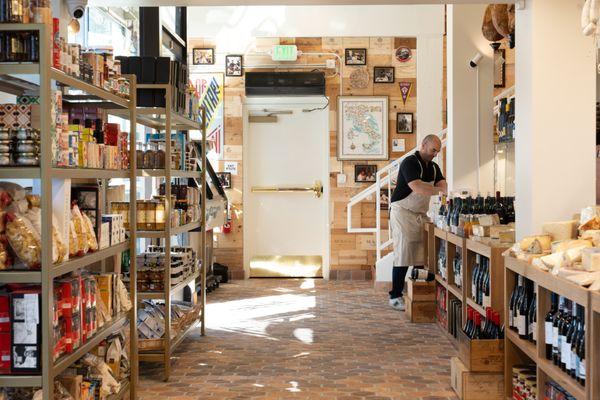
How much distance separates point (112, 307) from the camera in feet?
13.2

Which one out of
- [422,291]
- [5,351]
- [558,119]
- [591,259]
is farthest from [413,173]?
[5,351]

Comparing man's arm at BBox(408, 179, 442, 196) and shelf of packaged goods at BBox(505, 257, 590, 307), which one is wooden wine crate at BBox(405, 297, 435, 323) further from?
shelf of packaged goods at BBox(505, 257, 590, 307)

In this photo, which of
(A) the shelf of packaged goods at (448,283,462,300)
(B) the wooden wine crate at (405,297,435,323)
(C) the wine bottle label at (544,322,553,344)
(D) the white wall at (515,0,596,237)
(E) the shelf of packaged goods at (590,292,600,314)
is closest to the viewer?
(E) the shelf of packaged goods at (590,292,600,314)

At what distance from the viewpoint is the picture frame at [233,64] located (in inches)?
408

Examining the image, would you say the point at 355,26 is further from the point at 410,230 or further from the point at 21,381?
the point at 21,381

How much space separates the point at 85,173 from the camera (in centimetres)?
341

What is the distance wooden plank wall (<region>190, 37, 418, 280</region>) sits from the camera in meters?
10.3

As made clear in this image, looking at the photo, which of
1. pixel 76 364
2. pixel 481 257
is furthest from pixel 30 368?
pixel 481 257

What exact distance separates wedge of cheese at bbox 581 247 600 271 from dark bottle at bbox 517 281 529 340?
0.77 meters

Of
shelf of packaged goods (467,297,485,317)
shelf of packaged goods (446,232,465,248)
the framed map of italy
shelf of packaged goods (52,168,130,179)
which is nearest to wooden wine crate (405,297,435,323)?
shelf of packaged goods (446,232,465,248)

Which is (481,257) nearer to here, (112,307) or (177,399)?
(177,399)

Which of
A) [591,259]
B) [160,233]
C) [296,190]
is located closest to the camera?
[591,259]

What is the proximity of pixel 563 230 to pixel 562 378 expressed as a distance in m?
1.08

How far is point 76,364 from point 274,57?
7.13 meters
